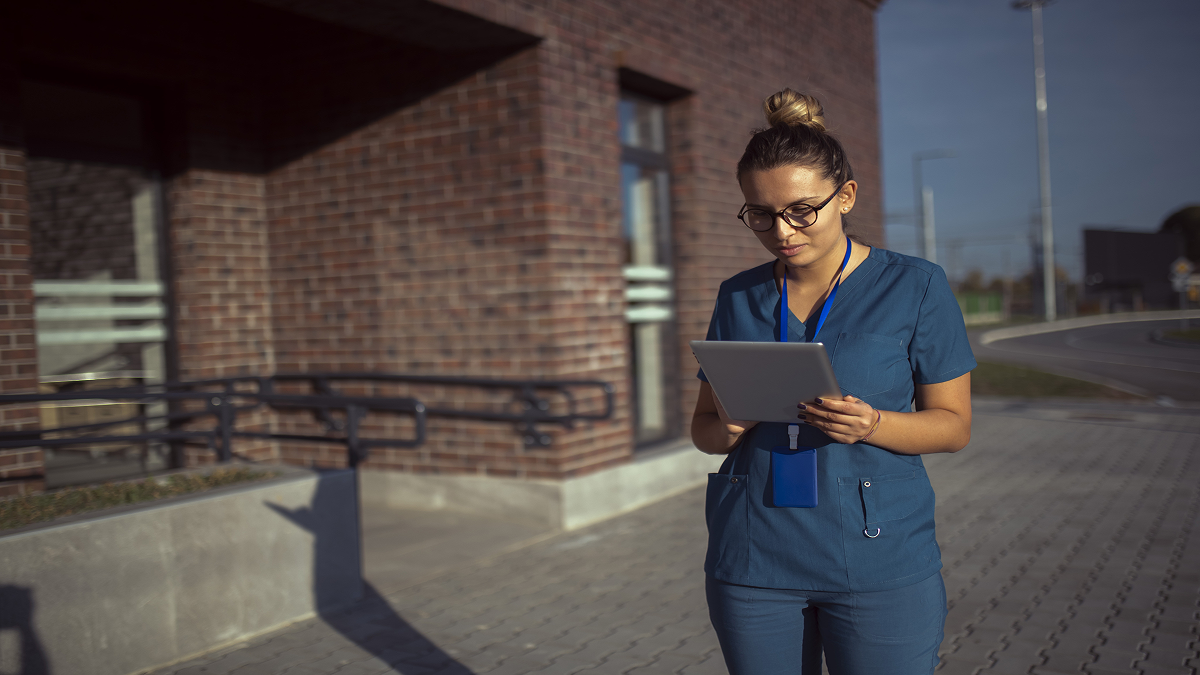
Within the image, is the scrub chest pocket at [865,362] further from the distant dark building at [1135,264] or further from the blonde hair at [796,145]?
the distant dark building at [1135,264]

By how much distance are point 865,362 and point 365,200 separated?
576 centimetres

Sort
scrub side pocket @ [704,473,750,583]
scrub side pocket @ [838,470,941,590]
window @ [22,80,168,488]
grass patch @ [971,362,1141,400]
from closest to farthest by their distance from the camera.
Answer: scrub side pocket @ [838,470,941,590] → scrub side pocket @ [704,473,750,583] → window @ [22,80,168,488] → grass patch @ [971,362,1141,400]

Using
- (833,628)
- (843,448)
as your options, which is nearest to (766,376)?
(843,448)

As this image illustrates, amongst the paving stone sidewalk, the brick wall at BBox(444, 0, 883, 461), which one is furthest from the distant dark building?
the paving stone sidewalk

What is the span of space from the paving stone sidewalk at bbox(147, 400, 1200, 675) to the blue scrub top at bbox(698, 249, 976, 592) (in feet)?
7.03

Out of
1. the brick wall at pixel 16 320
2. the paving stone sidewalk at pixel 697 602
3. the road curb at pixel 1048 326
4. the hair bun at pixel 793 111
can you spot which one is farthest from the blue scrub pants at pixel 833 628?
the road curb at pixel 1048 326

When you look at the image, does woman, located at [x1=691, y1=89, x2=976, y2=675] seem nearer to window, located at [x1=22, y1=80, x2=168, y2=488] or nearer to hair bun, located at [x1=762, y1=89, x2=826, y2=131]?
hair bun, located at [x1=762, y1=89, x2=826, y2=131]

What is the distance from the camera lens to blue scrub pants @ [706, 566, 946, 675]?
186cm

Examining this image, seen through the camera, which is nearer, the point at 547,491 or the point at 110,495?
the point at 110,495

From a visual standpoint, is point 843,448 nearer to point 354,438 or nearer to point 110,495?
point 354,438

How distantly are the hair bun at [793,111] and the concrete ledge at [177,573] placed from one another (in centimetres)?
321

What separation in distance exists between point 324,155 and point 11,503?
382 cm

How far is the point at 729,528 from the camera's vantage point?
6.50 ft

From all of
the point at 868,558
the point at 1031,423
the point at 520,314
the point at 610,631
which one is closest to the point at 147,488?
the point at 610,631
